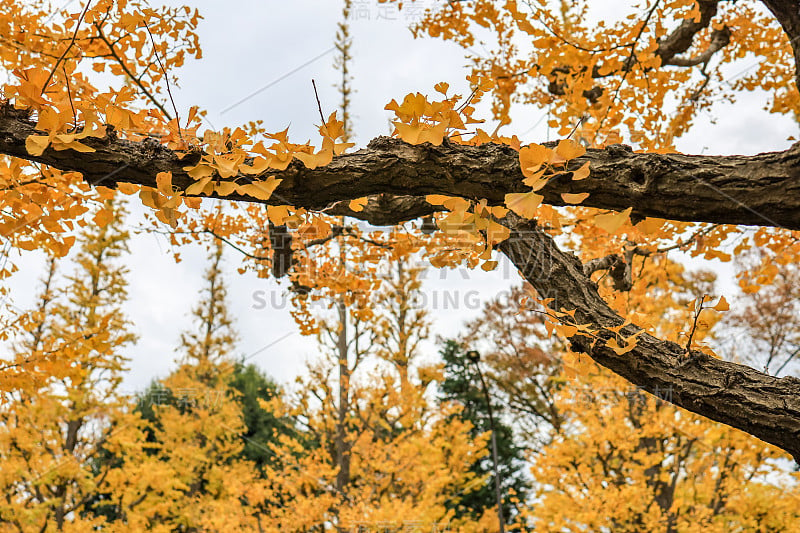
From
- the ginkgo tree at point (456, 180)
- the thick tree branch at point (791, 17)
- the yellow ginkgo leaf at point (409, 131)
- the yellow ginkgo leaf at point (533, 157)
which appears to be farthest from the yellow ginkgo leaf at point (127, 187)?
the thick tree branch at point (791, 17)

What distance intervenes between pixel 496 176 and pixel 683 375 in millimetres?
936

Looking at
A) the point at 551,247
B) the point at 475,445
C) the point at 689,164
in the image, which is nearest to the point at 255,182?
the point at 689,164

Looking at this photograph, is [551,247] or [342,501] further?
[342,501]

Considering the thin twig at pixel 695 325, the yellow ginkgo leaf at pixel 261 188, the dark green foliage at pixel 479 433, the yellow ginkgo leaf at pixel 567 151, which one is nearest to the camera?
the yellow ginkgo leaf at pixel 567 151

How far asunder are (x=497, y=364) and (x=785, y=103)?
943cm

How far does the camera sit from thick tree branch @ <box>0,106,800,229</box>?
1242 mm

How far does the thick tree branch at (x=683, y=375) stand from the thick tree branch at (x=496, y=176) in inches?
20.9

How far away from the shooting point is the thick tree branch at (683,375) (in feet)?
4.83

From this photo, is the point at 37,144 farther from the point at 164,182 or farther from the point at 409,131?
the point at 409,131

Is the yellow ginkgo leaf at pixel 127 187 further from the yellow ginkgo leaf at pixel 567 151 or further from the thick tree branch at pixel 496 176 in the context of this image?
the yellow ginkgo leaf at pixel 567 151

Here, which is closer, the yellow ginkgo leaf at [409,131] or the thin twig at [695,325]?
the yellow ginkgo leaf at [409,131]

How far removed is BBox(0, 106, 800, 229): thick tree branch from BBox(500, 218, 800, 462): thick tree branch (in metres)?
0.53

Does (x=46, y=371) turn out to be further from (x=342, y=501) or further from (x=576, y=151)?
(x=342, y=501)

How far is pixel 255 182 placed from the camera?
46.9 inches
